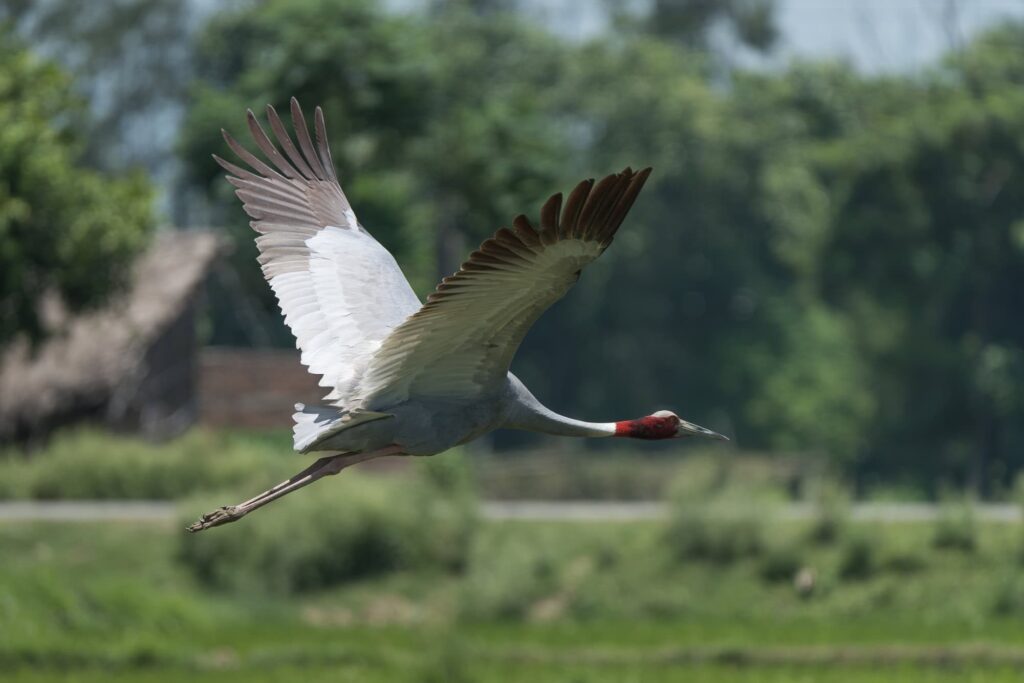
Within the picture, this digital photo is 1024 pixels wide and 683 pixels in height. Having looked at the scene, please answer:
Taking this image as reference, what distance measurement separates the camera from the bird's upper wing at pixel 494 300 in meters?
5.88

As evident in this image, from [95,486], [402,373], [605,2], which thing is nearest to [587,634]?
[95,486]

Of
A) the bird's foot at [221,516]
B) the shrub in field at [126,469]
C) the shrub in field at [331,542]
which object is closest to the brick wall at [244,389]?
the shrub in field at [126,469]

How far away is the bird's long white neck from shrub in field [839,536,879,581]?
14.8 metres

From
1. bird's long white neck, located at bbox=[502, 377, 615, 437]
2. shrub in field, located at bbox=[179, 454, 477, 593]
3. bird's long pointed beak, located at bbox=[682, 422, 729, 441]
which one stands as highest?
bird's long white neck, located at bbox=[502, 377, 615, 437]

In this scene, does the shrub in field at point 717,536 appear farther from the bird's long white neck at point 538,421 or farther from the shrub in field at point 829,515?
the bird's long white neck at point 538,421

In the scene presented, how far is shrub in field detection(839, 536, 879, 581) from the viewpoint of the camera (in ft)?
69.4

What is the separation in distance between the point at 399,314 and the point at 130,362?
816 inches

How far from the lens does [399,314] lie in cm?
738

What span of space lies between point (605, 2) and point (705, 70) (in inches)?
229

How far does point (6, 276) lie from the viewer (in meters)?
20.1

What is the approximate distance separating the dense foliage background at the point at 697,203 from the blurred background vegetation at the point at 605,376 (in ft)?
0.26

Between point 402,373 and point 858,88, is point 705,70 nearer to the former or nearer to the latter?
point 858,88

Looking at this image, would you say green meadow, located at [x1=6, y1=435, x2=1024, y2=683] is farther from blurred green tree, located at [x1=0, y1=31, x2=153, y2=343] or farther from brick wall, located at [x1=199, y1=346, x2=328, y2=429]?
brick wall, located at [x1=199, y1=346, x2=328, y2=429]

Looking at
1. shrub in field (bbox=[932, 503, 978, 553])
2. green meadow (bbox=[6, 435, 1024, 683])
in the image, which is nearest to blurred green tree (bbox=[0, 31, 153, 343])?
green meadow (bbox=[6, 435, 1024, 683])
